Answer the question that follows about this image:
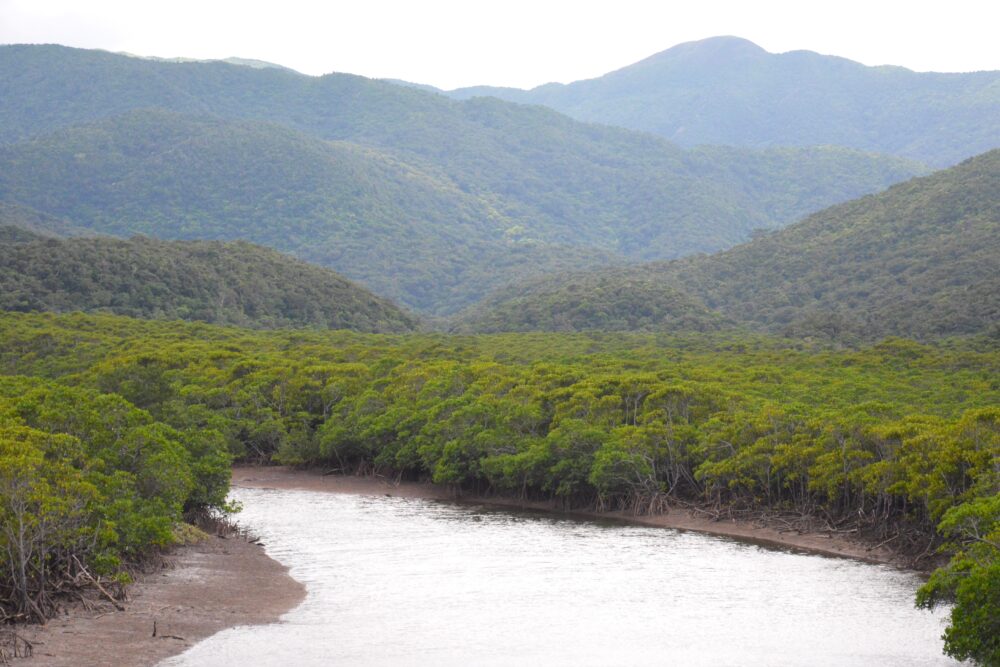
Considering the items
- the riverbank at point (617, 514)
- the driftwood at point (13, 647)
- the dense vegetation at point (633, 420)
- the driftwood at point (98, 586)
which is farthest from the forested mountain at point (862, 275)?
the driftwood at point (13, 647)

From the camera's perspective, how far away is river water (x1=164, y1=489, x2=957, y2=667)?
3038 cm

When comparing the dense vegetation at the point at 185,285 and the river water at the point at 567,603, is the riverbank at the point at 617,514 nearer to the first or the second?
the river water at the point at 567,603

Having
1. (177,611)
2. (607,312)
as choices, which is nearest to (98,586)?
(177,611)

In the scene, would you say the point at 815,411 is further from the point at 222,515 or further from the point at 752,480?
the point at 222,515

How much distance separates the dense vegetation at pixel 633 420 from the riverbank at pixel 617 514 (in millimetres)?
716

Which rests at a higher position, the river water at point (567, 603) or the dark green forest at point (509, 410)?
the dark green forest at point (509, 410)

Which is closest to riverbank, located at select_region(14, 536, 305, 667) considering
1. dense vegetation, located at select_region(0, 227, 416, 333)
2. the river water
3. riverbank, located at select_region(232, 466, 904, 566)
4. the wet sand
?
the wet sand

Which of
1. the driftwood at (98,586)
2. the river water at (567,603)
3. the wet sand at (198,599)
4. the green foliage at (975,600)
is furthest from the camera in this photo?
the driftwood at (98,586)

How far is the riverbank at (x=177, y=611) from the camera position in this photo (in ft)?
91.2

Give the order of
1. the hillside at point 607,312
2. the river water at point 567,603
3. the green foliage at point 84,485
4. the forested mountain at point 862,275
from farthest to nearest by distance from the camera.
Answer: the hillside at point 607,312 < the forested mountain at point 862,275 < the river water at point 567,603 < the green foliage at point 84,485

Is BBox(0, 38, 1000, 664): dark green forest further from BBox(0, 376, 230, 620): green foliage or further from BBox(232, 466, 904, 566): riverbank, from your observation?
BBox(232, 466, 904, 566): riverbank

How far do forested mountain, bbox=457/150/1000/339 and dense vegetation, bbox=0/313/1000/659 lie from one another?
3183 centimetres

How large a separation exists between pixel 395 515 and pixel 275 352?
3900 cm

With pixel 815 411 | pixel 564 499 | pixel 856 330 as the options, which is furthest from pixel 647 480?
pixel 856 330
